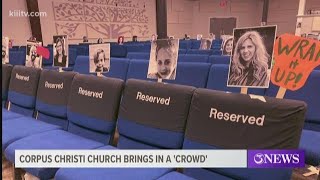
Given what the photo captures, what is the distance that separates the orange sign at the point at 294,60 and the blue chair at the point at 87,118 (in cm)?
102

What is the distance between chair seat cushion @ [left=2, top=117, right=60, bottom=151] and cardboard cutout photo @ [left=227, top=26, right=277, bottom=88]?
4.90 ft

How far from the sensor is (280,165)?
4.22 feet

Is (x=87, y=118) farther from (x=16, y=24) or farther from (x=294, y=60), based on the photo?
(x=16, y=24)

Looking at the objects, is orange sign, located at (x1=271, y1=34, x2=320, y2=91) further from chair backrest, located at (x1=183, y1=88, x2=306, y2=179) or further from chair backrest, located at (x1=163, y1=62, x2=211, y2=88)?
chair backrest, located at (x1=163, y1=62, x2=211, y2=88)

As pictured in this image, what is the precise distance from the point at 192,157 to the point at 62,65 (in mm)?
1790

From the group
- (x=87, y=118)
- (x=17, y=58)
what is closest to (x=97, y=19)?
(x=17, y=58)

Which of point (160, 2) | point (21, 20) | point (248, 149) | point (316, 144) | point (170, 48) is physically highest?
point (160, 2)

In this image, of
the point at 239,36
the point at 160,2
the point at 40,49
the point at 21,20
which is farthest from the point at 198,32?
the point at 239,36

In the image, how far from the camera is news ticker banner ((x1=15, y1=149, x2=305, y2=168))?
133cm

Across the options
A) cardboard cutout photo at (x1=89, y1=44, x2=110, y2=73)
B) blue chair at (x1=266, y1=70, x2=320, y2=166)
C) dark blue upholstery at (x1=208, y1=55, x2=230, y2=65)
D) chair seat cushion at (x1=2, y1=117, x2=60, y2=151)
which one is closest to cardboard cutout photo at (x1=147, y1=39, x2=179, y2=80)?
cardboard cutout photo at (x1=89, y1=44, x2=110, y2=73)

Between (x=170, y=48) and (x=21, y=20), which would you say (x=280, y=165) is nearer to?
(x=170, y=48)

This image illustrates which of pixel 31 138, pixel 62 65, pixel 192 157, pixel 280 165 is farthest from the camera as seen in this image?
pixel 62 65

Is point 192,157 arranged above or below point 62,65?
below

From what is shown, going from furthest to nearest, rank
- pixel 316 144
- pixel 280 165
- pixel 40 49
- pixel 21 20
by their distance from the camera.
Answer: pixel 21 20 < pixel 40 49 < pixel 316 144 < pixel 280 165
